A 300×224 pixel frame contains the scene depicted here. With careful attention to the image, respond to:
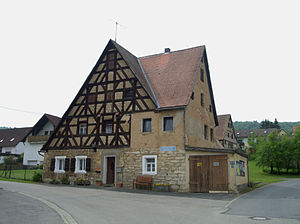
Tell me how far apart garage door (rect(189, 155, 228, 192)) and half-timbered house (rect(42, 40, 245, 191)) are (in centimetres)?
6

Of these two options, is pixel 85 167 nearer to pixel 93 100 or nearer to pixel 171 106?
pixel 93 100

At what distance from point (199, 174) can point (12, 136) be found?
49.2 m

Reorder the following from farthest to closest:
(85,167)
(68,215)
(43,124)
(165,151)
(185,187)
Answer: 1. (43,124)
2. (85,167)
3. (165,151)
4. (185,187)
5. (68,215)

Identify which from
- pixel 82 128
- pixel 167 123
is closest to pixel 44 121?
pixel 82 128

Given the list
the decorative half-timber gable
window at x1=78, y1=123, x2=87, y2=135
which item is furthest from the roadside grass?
window at x1=78, y1=123, x2=87, y2=135

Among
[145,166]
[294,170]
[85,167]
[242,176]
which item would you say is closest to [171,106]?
[145,166]

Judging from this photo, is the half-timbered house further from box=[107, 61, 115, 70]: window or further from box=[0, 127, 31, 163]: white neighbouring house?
box=[0, 127, 31, 163]: white neighbouring house

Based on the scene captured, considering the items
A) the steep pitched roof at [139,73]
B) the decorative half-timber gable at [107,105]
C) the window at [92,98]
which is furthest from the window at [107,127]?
the steep pitched roof at [139,73]

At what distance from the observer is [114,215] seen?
10.1 meters

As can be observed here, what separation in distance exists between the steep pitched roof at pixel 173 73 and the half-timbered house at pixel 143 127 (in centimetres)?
7

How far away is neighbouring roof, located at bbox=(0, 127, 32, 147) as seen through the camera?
2200 inches

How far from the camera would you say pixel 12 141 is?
56312 mm

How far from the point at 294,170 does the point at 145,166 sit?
34036 mm

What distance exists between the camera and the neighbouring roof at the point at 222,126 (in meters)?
47.9
